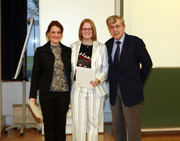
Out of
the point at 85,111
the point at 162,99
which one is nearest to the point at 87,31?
the point at 85,111

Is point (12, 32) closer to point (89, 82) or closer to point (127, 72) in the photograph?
point (89, 82)

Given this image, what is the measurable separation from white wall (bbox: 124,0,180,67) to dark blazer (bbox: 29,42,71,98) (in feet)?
5.01

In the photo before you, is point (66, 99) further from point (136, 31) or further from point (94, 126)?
point (136, 31)

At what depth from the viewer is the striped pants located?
96.3 inches

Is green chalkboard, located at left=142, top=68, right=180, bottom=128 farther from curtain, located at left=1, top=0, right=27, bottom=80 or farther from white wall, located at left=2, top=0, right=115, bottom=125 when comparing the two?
curtain, located at left=1, top=0, right=27, bottom=80

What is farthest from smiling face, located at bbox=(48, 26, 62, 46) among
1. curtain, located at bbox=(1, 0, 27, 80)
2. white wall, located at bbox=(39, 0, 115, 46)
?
curtain, located at bbox=(1, 0, 27, 80)

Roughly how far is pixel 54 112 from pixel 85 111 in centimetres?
32

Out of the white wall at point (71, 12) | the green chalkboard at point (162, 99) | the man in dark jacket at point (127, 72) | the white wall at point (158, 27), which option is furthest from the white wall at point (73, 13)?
the man in dark jacket at point (127, 72)

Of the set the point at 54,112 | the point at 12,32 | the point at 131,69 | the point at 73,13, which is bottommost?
the point at 54,112

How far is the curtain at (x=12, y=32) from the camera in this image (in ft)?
14.2

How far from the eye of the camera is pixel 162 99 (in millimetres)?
3715

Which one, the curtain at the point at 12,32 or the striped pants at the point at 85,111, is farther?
the curtain at the point at 12,32

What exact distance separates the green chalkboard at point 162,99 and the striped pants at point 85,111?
1.41m

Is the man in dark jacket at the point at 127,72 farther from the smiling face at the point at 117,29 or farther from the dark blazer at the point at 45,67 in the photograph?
the dark blazer at the point at 45,67
